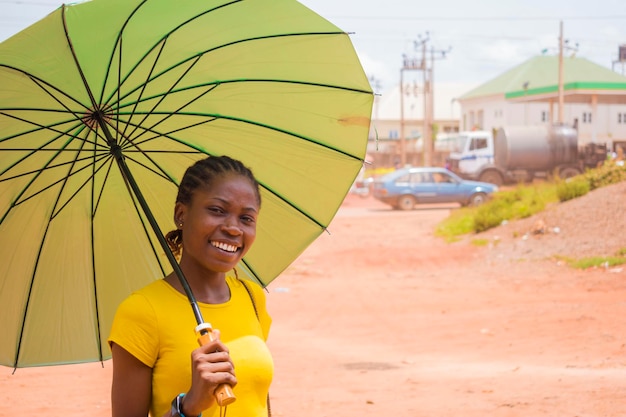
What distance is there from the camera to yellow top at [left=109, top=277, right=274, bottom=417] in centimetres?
263

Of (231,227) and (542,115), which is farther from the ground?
(231,227)

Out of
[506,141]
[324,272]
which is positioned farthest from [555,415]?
[506,141]

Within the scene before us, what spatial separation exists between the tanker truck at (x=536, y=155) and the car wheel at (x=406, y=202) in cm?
594

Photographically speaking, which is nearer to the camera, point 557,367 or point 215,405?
point 215,405

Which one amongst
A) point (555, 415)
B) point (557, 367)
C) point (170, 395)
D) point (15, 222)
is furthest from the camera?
point (557, 367)

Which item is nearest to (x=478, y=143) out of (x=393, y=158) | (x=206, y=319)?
(x=393, y=158)

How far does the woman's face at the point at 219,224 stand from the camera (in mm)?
2873

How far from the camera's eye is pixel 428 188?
111ft

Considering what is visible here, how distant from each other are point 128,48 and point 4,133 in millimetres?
614

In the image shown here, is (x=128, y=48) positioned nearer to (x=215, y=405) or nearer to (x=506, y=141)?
(x=215, y=405)

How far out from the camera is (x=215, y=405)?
2.70 meters

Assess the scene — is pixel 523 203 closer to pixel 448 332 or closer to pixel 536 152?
pixel 448 332

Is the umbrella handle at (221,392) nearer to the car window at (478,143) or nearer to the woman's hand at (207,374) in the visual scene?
the woman's hand at (207,374)

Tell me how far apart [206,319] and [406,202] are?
105 ft
